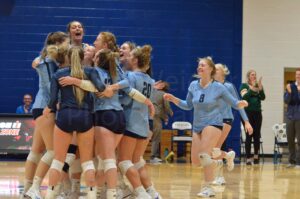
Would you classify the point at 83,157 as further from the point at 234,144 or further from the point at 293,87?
the point at 234,144

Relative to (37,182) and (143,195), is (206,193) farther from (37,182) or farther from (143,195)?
(37,182)

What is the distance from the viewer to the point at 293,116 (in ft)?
42.7

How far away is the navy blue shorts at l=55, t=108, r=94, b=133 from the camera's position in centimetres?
512

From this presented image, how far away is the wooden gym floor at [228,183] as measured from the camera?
6938mm

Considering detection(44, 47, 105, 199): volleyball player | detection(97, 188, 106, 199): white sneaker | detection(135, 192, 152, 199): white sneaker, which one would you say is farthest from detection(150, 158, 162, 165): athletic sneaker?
detection(44, 47, 105, 199): volleyball player

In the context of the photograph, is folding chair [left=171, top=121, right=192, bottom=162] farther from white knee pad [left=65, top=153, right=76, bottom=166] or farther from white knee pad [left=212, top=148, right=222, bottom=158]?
white knee pad [left=65, top=153, right=76, bottom=166]

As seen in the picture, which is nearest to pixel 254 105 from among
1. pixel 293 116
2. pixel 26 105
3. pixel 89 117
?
pixel 293 116

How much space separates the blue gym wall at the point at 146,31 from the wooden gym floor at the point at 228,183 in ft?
12.0

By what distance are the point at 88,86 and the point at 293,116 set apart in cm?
876

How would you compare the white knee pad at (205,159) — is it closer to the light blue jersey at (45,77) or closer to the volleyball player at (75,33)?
the volleyball player at (75,33)

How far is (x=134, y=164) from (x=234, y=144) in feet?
29.6

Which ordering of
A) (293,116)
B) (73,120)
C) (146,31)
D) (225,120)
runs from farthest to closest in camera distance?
(146,31) → (293,116) → (225,120) → (73,120)

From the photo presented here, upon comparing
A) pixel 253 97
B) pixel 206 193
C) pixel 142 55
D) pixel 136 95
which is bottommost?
pixel 206 193

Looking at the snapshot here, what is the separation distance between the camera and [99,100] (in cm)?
545
